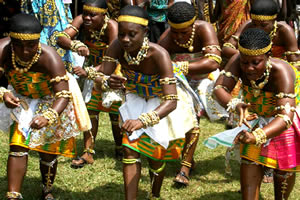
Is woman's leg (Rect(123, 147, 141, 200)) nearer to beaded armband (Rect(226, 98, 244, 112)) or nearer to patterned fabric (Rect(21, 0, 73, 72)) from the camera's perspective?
beaded armband (Rect(226, 98, 244, 112))

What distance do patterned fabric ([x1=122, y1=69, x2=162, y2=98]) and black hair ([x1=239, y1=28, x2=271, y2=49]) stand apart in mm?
884

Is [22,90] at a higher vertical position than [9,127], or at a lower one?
higher

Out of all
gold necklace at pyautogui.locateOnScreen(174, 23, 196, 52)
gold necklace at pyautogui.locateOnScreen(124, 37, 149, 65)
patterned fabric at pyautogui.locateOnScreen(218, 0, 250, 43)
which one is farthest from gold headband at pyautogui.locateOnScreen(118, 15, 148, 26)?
patterned fabric at pyautogui.locateOnScreen(218, 0, 250, 43)

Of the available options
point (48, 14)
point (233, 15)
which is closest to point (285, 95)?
point (233, 15)

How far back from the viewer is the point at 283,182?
15.9ft

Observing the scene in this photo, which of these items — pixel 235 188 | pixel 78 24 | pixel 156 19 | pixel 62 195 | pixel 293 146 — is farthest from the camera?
pixel 156 19

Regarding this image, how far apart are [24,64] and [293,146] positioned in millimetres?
2386

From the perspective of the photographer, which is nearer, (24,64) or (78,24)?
(24,64)

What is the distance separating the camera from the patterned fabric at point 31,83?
4.70 metres

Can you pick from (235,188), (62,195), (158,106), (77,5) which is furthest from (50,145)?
(77,5)

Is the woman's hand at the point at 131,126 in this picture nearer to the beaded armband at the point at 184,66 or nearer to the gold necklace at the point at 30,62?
the gold necklace at the point at 30,62

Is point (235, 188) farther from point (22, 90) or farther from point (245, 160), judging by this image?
point (22, 90)

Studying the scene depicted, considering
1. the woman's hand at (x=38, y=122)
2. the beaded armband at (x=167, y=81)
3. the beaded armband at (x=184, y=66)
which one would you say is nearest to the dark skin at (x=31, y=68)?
the woman's hand at (x=38, y=122)

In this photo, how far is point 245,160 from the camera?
4.54 m
